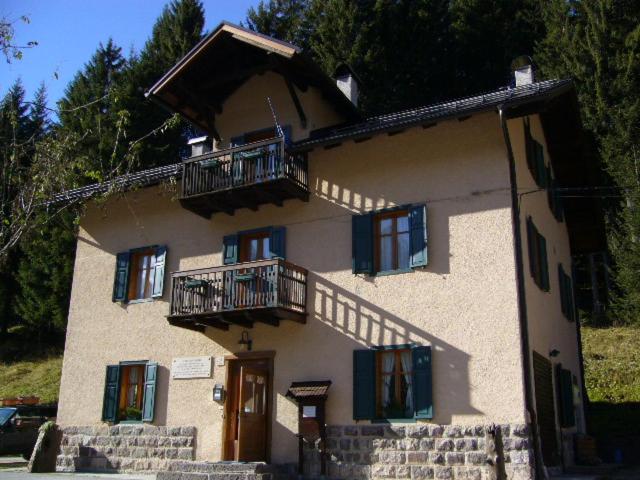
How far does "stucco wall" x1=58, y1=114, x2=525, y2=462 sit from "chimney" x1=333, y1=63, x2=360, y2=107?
11.0 feet

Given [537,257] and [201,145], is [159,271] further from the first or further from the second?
[537,257]

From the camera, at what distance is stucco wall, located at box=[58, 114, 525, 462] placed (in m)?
12.7

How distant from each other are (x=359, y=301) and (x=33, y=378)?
20.1 m

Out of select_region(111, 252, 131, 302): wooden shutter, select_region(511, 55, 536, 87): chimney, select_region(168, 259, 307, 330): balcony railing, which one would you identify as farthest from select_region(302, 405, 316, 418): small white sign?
select_region(511, 55, 536, 87): chimney

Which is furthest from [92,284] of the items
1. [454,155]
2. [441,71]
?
[441,71]

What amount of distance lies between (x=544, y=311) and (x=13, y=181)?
36.5 ft

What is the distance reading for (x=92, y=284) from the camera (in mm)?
18078

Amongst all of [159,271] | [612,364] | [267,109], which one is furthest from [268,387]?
[612,364]

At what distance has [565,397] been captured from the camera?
15977 millimetres

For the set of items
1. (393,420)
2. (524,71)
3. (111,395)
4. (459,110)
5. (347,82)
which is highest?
(347,82)

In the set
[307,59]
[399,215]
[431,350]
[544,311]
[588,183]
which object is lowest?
[431,350]

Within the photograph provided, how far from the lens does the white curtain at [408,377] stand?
13039mm

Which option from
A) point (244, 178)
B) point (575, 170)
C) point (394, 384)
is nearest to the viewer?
point (394, 384)

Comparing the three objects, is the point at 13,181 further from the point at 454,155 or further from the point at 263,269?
the point at 454,155
